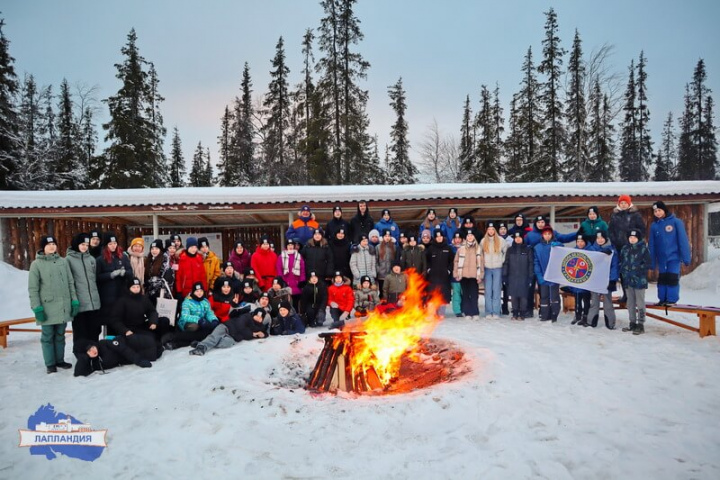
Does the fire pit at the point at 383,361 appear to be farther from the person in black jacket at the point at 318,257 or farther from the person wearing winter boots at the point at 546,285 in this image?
the person wearing winter boots at the point at 546,285

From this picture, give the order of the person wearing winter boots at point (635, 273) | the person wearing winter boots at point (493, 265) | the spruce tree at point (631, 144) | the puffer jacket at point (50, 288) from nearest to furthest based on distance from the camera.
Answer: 1. the puffer jacket at point (50, 288)
2. the person wearing winter boots at point (635, 273)
3. the person wearing winter boots at point (493, 265)
4. the spruce tree at point (631, 144)

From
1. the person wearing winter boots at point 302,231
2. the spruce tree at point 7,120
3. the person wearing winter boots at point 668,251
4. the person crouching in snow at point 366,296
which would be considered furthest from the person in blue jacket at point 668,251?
the spruce tree at point 7,120

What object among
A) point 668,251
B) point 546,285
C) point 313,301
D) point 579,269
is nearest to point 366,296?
point 313,301

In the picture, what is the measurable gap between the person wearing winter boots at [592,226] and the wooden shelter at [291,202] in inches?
136

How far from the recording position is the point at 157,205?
1117 centimetres

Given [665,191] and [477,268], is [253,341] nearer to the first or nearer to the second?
[477,268]

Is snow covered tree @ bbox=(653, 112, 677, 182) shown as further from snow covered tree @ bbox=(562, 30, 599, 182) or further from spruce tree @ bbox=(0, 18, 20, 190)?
spruce tree @ bbox=(0, 18, 20, 190)

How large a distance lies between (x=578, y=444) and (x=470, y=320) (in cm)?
481

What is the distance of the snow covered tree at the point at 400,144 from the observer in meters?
32.6

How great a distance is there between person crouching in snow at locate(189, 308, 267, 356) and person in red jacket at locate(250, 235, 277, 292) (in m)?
1.47

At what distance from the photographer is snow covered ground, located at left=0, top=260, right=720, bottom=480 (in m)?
3.29

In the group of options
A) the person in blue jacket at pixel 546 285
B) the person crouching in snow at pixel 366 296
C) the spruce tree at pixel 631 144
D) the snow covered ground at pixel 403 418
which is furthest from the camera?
the spruce tree at pixel 631 144

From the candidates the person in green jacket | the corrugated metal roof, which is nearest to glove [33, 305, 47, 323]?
the person in green jacket

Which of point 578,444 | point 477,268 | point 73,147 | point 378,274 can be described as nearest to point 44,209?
point 378,274
